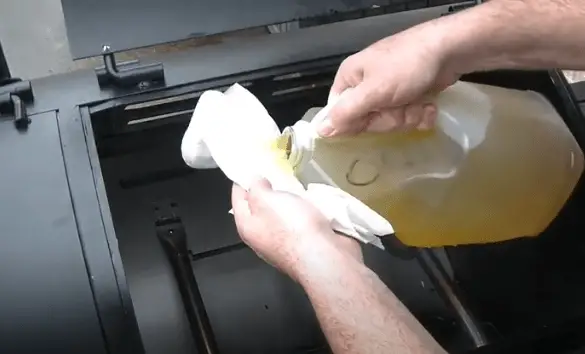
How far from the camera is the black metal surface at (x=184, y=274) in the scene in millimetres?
851

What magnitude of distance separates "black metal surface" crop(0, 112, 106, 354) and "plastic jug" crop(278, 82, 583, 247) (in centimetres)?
24

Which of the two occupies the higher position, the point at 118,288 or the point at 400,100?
the point at 400,100

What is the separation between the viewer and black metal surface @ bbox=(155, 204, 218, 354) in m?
0.85

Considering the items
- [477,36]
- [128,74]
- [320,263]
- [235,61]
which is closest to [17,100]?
[128,74]

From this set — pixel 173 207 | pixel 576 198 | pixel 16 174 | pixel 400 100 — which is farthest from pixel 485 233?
pixel 16 174

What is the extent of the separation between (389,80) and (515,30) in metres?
0.14

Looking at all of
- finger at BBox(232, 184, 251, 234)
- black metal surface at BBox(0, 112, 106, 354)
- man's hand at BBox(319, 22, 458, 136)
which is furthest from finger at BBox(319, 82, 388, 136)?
black metal surface at BBox(0, 112, 106, 354)

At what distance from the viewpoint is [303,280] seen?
1.95 ft

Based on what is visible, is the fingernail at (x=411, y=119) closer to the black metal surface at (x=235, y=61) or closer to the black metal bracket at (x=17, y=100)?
the black metal surface at (x=235, y=61)

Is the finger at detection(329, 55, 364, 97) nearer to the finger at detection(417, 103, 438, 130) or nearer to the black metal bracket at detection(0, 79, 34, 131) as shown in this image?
the finger at detection(417, 103, 438, 130)

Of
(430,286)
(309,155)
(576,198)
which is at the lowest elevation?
(430,286)

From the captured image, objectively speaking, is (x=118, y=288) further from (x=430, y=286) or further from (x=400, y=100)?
(x=430, y=286)

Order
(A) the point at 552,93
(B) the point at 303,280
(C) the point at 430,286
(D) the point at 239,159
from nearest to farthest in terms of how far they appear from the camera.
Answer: (B) the point at 303,280, (D) the point at 239,159, (A) the point at 552,93, (C) the point at 430,286

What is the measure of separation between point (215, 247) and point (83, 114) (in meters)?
0.29
